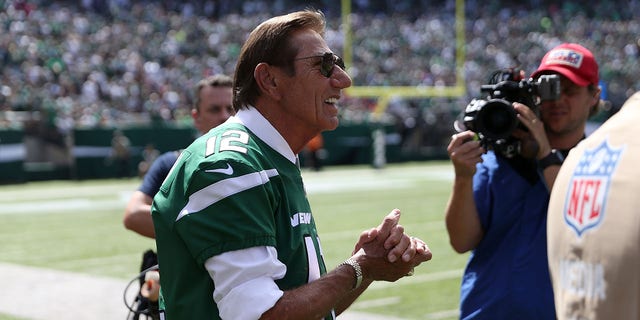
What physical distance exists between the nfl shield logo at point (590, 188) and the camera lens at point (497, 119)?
1.69 meters

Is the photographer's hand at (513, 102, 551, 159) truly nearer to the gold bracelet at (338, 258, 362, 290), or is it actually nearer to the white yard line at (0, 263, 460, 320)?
the gold bracelet at (338, 258, 362, 290)

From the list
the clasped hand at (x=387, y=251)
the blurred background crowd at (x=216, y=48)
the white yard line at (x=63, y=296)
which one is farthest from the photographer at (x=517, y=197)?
the blurred background crowd at (x=216, y=48)

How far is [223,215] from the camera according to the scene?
8.39 feet

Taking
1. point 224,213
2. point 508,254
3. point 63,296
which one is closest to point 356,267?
Result: point 224,213

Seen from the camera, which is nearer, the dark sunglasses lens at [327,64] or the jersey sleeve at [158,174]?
the dark sunglasses lens at [327,64]

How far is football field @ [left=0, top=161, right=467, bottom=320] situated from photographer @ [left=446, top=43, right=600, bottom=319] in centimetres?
386

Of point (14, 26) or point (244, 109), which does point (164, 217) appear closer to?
point (244, 109)

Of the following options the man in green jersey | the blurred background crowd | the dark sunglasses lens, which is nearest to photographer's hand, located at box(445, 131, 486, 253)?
the man in green jersey

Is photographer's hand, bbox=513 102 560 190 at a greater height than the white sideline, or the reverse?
photographer's hand, bbox=513 102 560 190

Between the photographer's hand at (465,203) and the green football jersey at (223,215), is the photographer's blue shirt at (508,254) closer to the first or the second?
the photographer's hand at (465,203)

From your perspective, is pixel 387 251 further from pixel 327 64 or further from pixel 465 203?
pixel 465 203

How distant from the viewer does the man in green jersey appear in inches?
101

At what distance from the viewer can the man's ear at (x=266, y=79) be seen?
2904mm

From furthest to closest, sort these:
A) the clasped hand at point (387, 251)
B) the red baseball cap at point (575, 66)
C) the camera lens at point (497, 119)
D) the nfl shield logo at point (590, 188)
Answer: the red baseball cap at point (575, 66) < the camera lens at point (497, 119) < the clasped hand at point (387, 251) < the nfl shield logo at point (590, 188)
